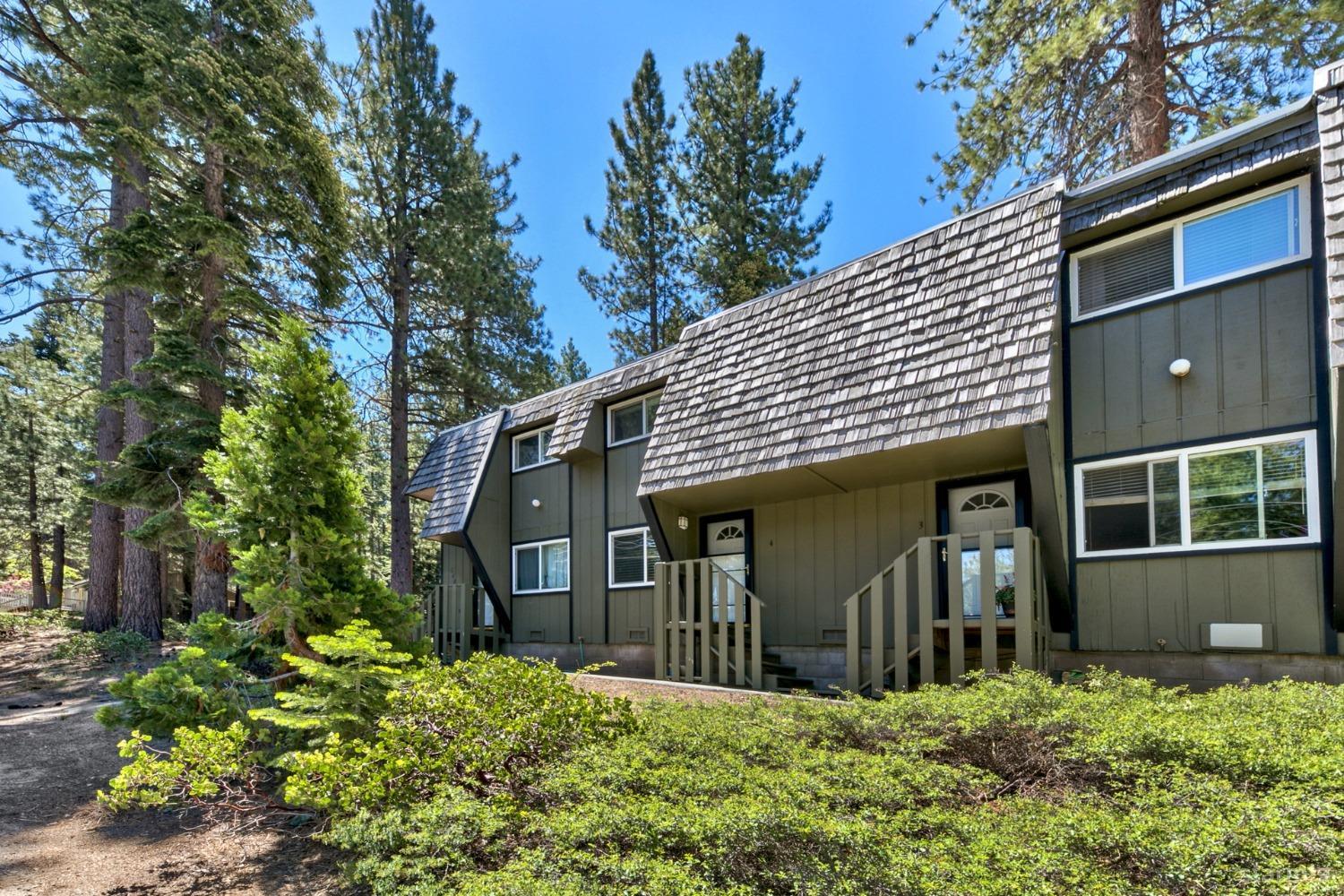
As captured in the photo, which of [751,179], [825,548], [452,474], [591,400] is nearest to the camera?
[825,548]

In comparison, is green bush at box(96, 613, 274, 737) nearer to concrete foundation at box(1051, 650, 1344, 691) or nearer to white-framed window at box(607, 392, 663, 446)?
white-framed window at box(607, 392, 663, 446)

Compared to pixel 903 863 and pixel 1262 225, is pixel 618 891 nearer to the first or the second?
pixel 903 863

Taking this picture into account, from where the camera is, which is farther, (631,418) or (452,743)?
(631,418)

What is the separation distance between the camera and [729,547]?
31.9 feet

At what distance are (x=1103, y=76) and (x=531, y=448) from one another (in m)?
11.7

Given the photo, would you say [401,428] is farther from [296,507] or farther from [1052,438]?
[1052,438]

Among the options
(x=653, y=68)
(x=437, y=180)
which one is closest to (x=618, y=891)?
(x=437, y=180)

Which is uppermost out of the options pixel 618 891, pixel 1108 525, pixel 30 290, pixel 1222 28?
pixel 1222 28

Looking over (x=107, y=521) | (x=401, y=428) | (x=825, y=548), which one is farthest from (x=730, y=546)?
(x=107, y=521)

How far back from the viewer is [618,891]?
2555 millimetres

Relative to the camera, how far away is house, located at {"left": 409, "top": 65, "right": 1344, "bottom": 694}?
18.7 ft

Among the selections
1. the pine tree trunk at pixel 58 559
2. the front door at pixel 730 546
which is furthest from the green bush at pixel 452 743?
the pine tree trunk at pixel 58 559

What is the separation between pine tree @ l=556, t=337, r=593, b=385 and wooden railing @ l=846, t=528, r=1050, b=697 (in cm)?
1588

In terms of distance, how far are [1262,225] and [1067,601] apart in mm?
3726
